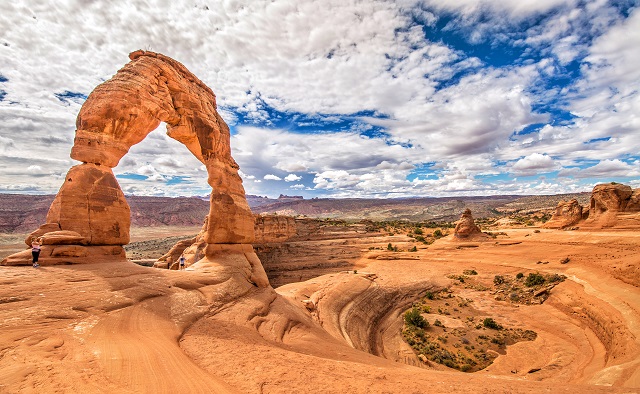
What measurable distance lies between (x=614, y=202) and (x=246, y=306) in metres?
38.2

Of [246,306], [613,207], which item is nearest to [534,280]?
[613,207]

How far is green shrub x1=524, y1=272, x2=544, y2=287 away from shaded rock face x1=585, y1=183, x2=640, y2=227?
11687 mm

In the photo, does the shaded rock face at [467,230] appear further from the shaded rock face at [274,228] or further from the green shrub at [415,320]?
the shaded rock face at [274,228]

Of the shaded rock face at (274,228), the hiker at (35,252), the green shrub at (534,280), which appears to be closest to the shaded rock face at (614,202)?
the green shrub at (534,280)

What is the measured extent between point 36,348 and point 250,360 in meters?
4.40

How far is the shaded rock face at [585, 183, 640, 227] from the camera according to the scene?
2931 centimetres

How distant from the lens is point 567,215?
119ft

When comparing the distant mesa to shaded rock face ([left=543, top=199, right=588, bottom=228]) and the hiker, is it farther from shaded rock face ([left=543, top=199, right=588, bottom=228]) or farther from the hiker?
the hiker

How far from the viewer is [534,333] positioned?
1814 centimetres

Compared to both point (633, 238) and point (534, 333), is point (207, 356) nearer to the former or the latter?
point (534, 333)

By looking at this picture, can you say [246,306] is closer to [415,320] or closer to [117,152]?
[117,152]

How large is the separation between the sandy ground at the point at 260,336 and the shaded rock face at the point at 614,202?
7730 millimetres

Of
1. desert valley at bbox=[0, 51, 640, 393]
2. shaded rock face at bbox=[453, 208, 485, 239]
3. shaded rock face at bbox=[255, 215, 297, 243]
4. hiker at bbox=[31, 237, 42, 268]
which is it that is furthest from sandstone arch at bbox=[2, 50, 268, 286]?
shaded rock face at bbox=[453, 208, 485, 239]

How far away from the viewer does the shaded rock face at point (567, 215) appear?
34906 millimetres
